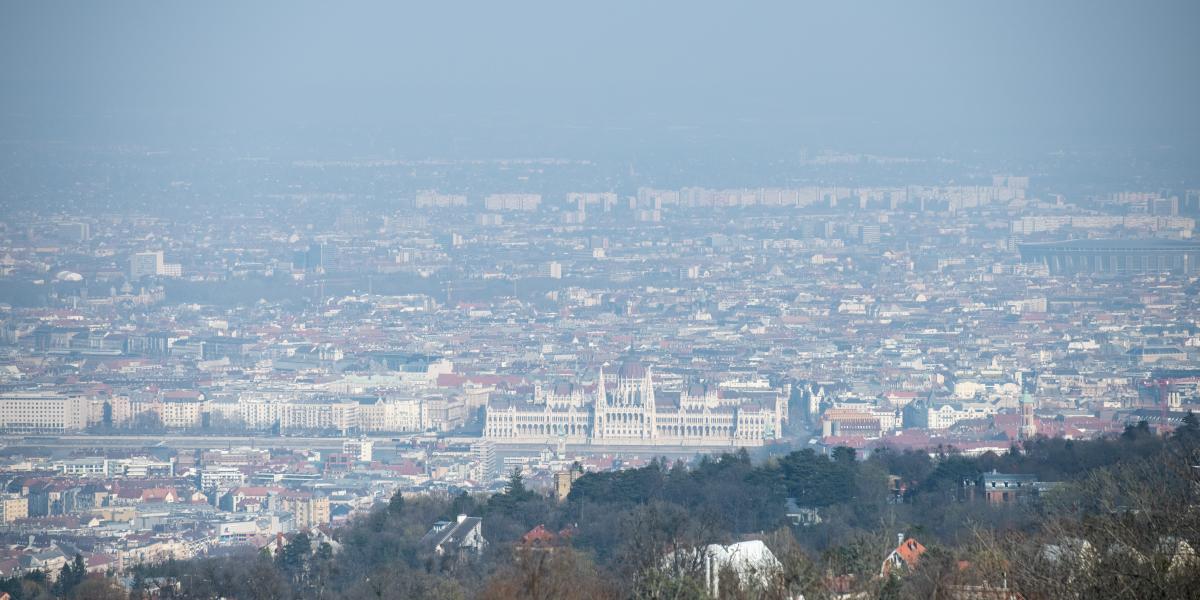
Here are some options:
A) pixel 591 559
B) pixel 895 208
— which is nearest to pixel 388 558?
pixel 591 559

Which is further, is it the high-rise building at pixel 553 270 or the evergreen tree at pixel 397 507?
the high-rise building at pixel 553 270

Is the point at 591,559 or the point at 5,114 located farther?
the point at 5,114

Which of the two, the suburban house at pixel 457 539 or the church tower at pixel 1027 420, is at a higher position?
the suburban house at pixel 457 539

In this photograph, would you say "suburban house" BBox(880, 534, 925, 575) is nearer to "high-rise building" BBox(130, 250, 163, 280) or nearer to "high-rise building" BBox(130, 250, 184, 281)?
"high-rise building" BBox(130, 250, 163, 280)

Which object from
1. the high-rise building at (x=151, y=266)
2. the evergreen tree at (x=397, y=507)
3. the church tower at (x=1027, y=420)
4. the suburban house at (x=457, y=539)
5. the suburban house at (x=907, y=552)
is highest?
the suburban house at (x=907, y=552)

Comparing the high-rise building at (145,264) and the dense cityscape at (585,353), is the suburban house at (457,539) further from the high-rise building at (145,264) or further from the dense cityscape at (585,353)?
the high-rise building at (145,264)

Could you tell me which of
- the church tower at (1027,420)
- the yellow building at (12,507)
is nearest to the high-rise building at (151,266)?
the church tower at (1027,420)

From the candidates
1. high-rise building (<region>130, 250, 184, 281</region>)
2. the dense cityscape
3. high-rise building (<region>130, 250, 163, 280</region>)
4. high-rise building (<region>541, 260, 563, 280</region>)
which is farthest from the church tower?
high-rise building (<region>130, 250, 184, 281</region>)

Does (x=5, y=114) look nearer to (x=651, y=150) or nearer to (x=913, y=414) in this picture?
(x=651, y=150)

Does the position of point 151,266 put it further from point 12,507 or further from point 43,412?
point 12,507
